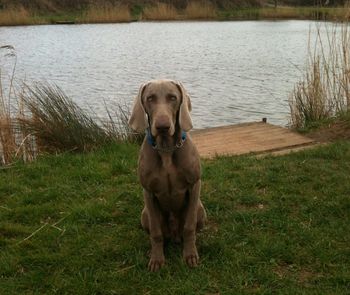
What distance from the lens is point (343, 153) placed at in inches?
225

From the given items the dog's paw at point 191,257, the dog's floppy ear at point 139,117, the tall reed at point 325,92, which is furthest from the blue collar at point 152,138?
the tall reed at point 325,92

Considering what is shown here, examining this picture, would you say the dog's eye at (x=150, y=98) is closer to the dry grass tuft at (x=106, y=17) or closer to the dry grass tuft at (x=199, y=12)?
the dry grass tuft at (x=106, y=17)

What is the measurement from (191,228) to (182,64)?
13.1 m

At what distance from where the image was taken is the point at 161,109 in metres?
3.02

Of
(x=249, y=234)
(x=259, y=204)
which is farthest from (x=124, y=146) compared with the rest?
(x=249, y=234)

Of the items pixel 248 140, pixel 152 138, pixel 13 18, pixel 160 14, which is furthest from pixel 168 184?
pixel 160 14

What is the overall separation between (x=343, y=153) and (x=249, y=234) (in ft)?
7.76

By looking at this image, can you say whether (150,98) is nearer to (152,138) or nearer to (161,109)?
(161,109)

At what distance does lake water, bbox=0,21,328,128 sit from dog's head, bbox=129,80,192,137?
6122 millimetres

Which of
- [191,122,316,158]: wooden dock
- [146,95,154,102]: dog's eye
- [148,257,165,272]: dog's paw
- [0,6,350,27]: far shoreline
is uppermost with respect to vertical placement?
[0,6,350,27]: far shoreline

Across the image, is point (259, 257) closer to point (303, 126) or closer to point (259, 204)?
point (259, 204)

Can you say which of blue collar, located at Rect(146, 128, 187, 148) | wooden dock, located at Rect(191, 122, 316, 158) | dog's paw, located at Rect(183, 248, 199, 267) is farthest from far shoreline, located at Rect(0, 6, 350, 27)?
dog's paw, located at Rect(183, 248, 199, 267)

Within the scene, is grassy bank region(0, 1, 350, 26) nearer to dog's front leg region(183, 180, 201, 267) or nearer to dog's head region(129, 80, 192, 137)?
dog's head region(129, 80, 192, 137)

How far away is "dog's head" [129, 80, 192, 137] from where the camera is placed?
298cm
